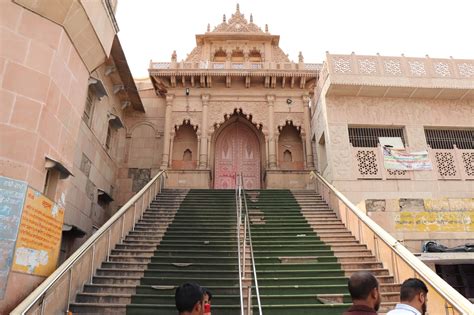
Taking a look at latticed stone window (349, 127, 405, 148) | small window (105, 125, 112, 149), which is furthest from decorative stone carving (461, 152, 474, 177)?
small window (105, 125, 112, 149)

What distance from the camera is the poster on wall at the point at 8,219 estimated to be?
5223 mm

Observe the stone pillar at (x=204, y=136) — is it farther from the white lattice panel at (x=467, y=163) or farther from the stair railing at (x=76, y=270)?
the white lattice panel at (x=467, y=163)

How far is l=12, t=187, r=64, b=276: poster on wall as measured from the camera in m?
5.59

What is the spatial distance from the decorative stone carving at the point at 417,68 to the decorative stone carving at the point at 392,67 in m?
0.46

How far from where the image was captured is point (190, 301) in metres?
2.52

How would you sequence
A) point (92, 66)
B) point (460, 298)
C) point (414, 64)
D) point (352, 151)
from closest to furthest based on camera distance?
point (460, 298) < point (92, 66) < point (352, 151) < point (414, 64)

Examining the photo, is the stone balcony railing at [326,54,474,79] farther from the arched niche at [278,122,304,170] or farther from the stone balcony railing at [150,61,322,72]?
the arched niche at [278,122,304,170]

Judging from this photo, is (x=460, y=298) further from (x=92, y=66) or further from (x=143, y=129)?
(x=143, y=129)

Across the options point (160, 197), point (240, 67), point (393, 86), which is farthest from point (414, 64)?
point (160, 197)

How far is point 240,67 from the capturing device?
16.2 metres

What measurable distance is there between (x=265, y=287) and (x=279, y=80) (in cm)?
1147

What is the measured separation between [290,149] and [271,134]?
126cm

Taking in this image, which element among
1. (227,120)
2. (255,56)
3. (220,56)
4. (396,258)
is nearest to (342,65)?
(227,120)

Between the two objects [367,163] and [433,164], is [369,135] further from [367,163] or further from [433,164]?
[433,164]
